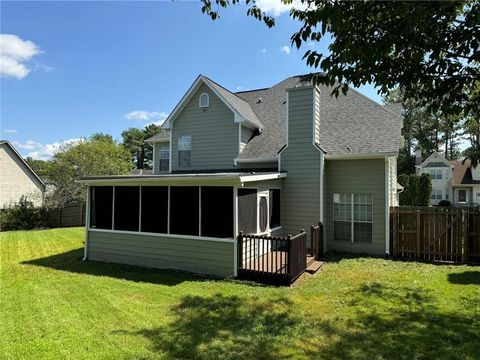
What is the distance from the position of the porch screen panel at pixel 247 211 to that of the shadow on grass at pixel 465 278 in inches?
225

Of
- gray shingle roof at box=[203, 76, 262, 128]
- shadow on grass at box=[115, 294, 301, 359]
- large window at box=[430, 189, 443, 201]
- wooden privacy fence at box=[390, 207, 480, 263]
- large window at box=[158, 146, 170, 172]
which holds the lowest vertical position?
shadow on grass at box=[115, 294, 301, 359]

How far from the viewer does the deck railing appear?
809cm

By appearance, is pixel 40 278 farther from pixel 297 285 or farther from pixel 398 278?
pixel 398 278

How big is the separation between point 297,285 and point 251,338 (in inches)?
126

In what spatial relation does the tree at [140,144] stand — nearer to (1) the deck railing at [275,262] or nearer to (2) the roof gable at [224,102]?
(2) the roof gable at [224,102]

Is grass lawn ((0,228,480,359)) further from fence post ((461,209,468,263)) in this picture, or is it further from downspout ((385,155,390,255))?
downspout ((385,155,390,255))

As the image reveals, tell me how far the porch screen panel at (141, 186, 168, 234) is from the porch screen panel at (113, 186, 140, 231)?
32 cm

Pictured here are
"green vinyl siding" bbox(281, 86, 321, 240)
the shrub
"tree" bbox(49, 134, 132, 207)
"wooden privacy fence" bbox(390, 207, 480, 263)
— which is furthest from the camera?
"tree" bbox(49, 134, 132, 207)

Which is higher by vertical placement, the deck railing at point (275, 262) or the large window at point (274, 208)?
the large window at point (274, 208)

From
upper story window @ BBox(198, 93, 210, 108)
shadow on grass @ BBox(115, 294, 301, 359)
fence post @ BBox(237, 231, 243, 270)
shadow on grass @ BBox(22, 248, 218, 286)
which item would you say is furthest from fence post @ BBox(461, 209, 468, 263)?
upper story window @ BBox(198, 93, 210, 108)

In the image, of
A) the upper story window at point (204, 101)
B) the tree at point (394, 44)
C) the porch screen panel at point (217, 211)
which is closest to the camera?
the tree at point (394, 44)

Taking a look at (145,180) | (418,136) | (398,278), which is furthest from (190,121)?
(418,136)

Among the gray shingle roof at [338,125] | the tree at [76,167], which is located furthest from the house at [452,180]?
Result: the tree at [76,167]

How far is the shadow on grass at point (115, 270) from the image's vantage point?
28.3 ft
